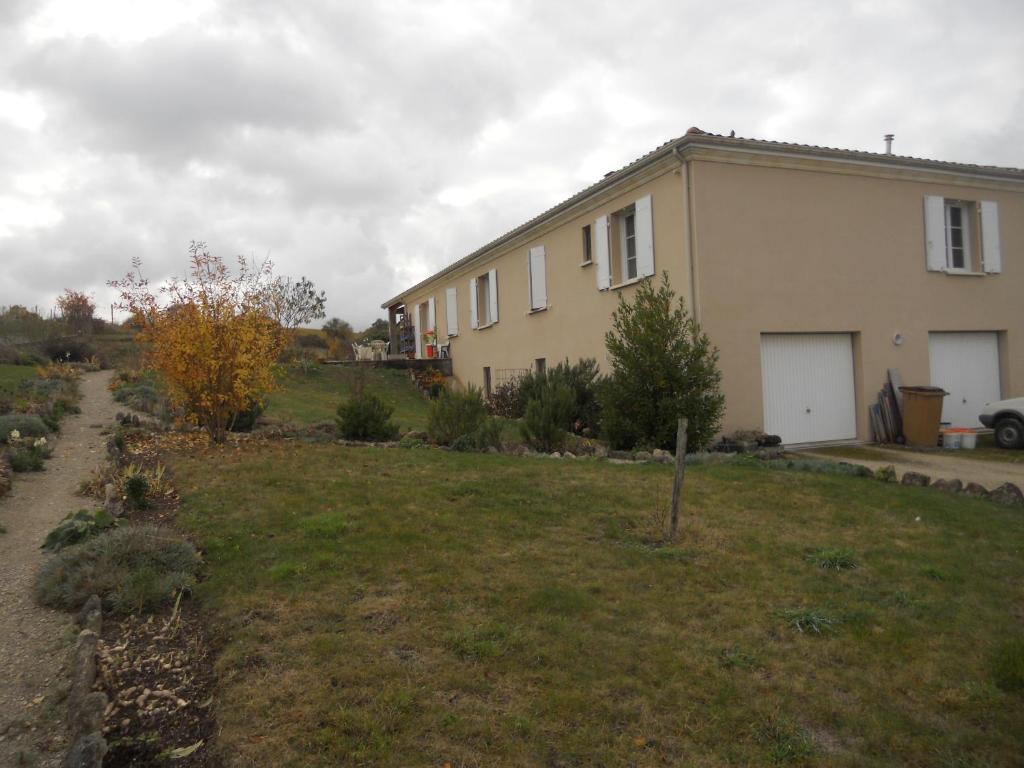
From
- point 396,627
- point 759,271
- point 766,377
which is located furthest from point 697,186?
point 396,627

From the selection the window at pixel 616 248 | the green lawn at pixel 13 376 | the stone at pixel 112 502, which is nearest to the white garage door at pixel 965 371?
the window at pixel 616 248

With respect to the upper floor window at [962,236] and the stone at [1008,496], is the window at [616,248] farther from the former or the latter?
the stone at [1008,496]

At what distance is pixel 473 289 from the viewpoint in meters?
21.4

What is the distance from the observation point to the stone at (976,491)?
306 inches

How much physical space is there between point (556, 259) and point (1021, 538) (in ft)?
37.4

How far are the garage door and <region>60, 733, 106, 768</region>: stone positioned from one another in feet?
36.7

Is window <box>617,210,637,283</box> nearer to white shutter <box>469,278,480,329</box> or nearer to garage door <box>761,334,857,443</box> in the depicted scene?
garage door <box>761,334,857,443</box>

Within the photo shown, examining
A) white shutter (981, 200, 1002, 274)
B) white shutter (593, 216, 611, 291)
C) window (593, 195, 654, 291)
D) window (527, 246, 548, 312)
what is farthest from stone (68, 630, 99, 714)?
white shutter (981, 200, 1002, 274)

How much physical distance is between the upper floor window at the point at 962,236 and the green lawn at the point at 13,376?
17.2 metres

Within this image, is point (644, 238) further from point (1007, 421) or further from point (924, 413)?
point (1007, 421)

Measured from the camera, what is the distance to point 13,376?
1723 centimetres

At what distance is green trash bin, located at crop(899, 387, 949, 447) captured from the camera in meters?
12.4

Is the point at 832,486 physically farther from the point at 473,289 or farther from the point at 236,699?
the point at 473,289

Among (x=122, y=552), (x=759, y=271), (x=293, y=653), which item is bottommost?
(x=293, y=653)
